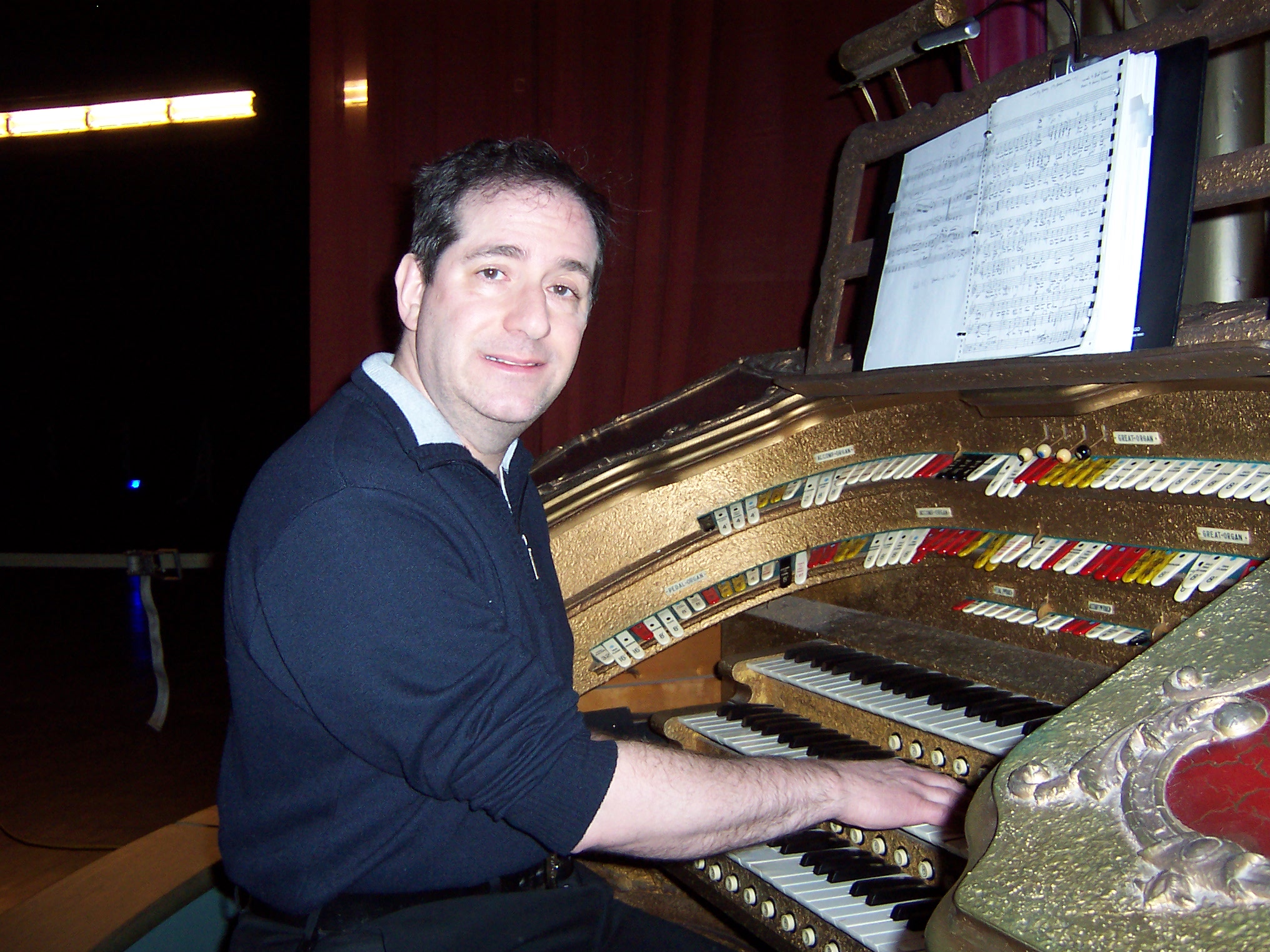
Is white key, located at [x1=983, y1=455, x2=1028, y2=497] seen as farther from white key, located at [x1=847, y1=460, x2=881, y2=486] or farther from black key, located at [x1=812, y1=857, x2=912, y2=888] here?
black key, located at [x1=812, y1=857, x2=912, y2=888]

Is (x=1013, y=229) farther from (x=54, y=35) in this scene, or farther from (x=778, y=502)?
(x=54, y=35)

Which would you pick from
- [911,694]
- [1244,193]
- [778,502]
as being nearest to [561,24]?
[778,502]

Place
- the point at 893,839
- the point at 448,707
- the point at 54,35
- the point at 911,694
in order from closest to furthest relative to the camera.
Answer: the point at 448,707 → the point at 893,839 → the point at 911,694 → the point at 54,35

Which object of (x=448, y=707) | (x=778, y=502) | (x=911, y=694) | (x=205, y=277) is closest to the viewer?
(x=448, y=707)

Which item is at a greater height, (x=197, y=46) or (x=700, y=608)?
(x=197, y=46)

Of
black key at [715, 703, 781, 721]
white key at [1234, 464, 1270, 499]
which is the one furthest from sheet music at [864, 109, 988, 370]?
black key at [715, 703, 781, 721]

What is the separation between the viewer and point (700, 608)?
1734 millimetres

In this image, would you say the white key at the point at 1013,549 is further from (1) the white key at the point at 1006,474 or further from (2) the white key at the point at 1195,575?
(2) the white key at the point at 1195,575

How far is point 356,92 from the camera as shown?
2615 millimetres

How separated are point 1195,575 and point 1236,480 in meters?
0.14

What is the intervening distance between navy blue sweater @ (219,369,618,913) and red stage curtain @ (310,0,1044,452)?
1.57m

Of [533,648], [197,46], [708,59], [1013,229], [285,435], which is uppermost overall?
[197,46]

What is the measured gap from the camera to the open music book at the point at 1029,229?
1191mm

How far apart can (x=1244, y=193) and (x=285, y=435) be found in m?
8.49
